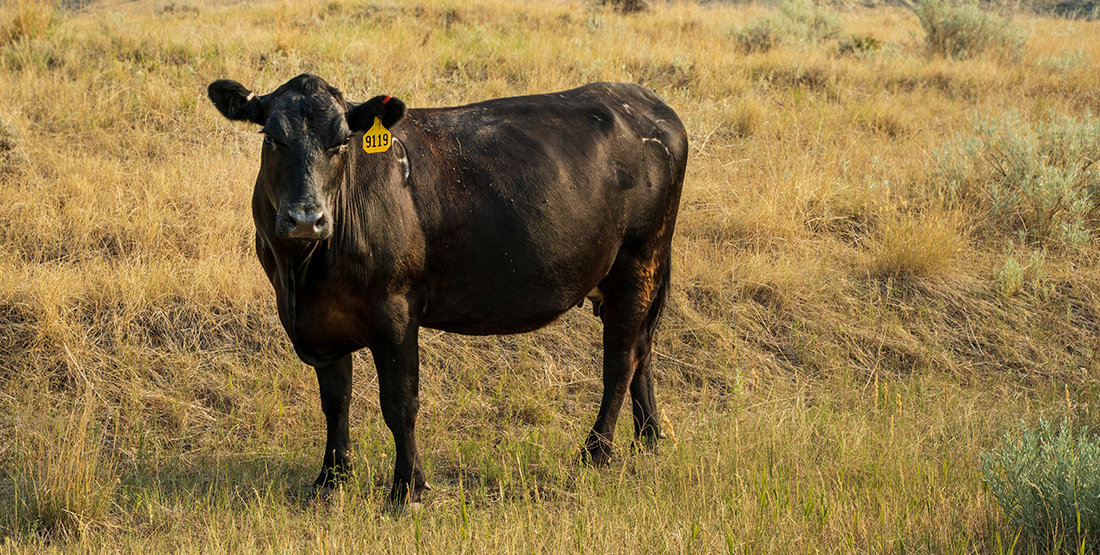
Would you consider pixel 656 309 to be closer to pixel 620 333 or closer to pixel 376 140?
pixel 620 333

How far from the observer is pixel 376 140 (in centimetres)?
414

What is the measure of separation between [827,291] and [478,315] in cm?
351

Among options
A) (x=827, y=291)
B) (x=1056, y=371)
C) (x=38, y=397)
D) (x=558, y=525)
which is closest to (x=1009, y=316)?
(x=1056, y=371)

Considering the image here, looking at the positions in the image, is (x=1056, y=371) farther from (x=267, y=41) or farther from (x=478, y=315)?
(x=267, y=41)

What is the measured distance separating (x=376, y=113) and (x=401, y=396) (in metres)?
1.38

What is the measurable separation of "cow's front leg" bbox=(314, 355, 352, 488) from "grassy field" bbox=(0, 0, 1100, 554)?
15cm

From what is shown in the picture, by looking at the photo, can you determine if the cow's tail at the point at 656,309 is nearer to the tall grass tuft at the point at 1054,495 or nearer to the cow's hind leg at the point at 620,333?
the cow's hind leg at the point at 620,333

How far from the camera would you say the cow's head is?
3.60 meters

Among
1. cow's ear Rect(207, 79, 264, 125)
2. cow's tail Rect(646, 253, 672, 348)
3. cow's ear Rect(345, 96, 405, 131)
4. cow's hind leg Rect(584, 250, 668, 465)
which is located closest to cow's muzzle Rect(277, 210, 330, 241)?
cow's ear Rect(345, 96, 405, 131)

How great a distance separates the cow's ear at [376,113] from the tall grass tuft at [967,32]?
1177cm

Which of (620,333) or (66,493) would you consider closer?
(66,493)

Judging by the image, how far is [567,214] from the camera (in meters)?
4.62

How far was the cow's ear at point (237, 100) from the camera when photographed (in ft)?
13.1

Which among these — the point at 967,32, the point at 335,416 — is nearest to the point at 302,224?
the point at 335,416
